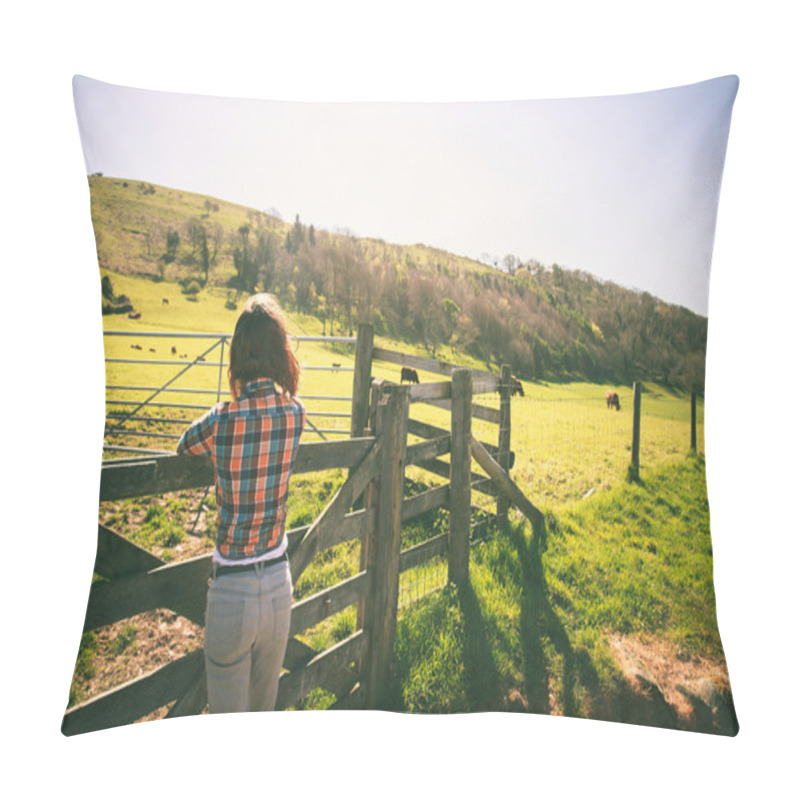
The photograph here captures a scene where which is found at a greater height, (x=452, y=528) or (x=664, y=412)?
(x=664, y=412)

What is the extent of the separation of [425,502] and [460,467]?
258 millimetres

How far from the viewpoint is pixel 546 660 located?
205cm

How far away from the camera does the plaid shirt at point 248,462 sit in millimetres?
1718

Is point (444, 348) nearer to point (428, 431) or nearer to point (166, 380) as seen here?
point (428, 431)

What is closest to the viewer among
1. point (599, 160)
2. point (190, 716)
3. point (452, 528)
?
point (190, 716)

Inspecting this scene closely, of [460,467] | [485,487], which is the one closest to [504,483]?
[485,487]

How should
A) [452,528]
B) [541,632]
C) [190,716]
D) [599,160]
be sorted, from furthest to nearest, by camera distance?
[452,528] < [599,160] < [541,632] < [190,716]

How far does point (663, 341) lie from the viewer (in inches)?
86.4

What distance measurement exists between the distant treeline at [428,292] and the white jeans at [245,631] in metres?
1.08

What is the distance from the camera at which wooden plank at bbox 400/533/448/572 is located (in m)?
2.34

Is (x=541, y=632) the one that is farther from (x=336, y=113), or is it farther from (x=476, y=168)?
(x=336, y=113)

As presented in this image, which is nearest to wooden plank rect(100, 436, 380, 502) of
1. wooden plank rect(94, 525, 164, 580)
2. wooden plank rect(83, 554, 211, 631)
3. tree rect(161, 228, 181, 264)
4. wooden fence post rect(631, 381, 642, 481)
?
wooden plank rect(94, 525, 164, 580)

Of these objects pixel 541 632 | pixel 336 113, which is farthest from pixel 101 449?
pixel 541 632

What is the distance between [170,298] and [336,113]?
3.74 feet
